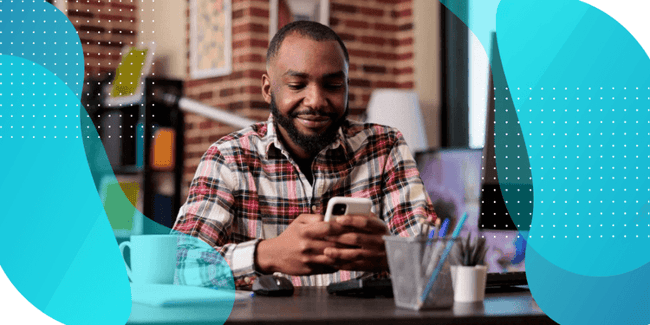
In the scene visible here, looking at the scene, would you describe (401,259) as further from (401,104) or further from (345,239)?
(401,104)

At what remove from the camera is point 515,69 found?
1367 mm

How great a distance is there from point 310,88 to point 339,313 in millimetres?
700

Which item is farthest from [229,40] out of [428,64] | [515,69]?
[515,69]

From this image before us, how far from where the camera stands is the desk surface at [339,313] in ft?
2.51

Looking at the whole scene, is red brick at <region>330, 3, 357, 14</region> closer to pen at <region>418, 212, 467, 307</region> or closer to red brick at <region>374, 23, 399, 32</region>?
red brick at <region>374, 23, 399, 32</region>

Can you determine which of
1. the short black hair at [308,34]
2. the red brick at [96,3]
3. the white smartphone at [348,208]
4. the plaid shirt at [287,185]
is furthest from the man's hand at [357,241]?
the red brick at [96,3]

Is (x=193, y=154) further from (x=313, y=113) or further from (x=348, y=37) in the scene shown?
(x=313, y=113)

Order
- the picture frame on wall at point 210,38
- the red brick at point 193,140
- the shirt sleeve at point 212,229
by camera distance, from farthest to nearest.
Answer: the red brick at point 193,140, the picture frame on wall at point 210,38, the shirt sleeve at point 212,229

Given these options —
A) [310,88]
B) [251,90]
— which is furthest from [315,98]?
[251,90]

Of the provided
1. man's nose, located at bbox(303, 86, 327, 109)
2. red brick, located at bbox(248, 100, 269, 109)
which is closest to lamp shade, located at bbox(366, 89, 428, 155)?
red brick, located at bbox(248, 100, 269, 109)

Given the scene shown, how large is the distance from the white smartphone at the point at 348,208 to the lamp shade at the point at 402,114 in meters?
2.19

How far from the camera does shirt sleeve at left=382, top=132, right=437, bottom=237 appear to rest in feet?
4.95

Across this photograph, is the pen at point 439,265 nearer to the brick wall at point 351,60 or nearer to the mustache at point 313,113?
the mustache at point 313,113

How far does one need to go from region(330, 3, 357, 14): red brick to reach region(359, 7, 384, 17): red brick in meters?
0.05
